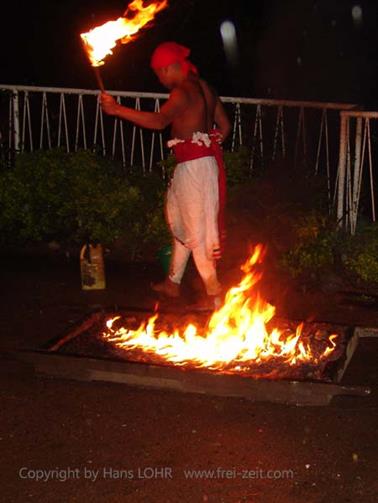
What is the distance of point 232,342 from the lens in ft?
19.5

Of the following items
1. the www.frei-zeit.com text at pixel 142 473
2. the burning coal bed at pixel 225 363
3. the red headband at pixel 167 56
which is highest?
the red headband at pixel 167 56

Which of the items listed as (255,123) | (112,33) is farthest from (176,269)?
(255,123)

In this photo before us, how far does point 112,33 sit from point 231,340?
2.48 m

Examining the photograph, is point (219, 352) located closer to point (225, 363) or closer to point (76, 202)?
point (225, 363)

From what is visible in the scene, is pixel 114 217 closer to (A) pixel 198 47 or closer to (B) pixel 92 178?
(B) pixel 92 178

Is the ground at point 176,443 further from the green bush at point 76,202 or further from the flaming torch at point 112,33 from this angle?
the green bush at point 76,202

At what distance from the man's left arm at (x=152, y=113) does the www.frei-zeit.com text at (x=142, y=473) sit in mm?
2836

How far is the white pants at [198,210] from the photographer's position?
6.79 m

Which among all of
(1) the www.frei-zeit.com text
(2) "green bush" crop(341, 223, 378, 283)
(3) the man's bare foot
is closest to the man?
(3) the man's bare foot

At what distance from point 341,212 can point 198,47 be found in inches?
309

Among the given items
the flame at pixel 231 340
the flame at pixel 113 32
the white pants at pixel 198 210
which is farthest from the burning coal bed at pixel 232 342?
the flame at pixel 113 32

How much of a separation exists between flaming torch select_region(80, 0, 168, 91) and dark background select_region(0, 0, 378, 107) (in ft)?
22.7

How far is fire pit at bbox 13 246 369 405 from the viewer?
541cm

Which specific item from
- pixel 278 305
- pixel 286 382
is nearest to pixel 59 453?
pixel 286 382
